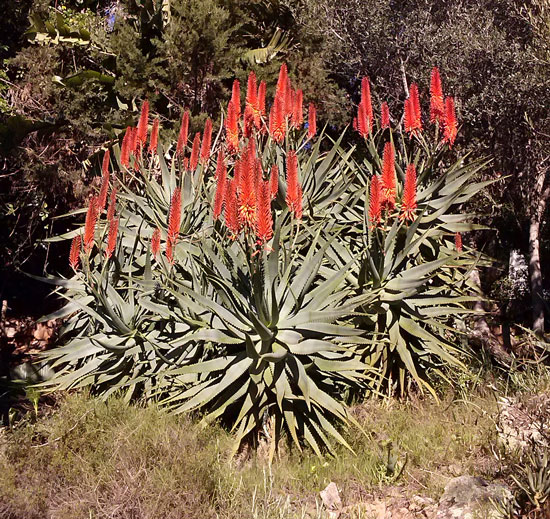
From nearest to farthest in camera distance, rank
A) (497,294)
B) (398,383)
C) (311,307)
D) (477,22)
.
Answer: (311,307) < (398,383) < (477,22) < (497,294)

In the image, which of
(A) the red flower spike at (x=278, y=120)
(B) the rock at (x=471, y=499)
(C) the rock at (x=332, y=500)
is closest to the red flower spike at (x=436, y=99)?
(A) the red flower spike at (x=278, y=120)

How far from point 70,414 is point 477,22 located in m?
8.93

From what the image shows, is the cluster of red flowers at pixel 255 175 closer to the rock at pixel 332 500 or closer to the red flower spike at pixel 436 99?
the red flower spike at pixel 436 99

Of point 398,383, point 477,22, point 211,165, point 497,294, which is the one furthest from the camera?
point 497,294

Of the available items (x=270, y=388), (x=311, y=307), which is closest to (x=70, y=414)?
(x=270, y=388)

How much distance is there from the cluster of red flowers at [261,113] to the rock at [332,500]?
3339 millimetres

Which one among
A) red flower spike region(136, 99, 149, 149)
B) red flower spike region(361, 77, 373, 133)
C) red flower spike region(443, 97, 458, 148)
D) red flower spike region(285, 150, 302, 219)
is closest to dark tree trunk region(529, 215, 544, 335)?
red flower spike region(443, 97, 458, 148)

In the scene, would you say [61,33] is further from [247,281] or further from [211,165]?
[247,281]

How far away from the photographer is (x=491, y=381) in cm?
589

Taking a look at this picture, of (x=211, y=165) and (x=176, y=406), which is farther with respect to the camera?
(x=211, y=165)

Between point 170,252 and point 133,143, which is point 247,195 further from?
point 133,143

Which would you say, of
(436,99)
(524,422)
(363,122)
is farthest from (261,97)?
(524,422)

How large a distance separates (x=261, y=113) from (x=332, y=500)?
3858mm

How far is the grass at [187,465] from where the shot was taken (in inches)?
142
